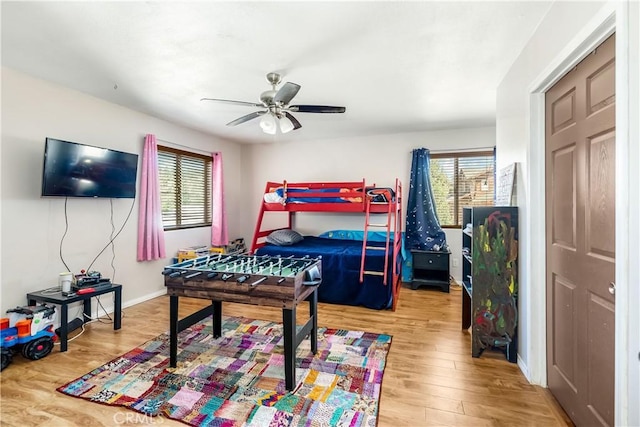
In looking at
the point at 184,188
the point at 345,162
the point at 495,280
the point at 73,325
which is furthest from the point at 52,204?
the point at 495,280

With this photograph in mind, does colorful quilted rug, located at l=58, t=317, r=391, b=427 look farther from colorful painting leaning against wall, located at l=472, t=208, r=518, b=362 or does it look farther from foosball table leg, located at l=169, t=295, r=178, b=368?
colorful painting leaning against wall, located at l=472, t=208, r=518, b=362

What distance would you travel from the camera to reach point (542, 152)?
197 centimetres

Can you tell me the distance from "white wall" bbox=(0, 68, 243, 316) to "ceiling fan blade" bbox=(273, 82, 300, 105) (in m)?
2.29

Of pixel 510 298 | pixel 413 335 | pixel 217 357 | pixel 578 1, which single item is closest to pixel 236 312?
pixel 217 357

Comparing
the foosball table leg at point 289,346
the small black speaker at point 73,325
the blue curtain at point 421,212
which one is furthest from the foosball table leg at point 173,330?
the blue curtain at point 421,212

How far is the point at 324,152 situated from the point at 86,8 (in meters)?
3.87

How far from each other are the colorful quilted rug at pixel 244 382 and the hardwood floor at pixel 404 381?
0.32 feet

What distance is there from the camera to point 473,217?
7.86 feet

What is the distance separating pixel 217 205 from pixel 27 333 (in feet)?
9.58

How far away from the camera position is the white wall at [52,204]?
8.45 feet

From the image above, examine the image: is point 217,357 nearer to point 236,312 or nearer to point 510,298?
point 236,312

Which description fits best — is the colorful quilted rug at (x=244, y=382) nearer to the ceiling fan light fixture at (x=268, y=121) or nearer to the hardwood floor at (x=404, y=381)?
the hardwood floor at (x=404, y=381)

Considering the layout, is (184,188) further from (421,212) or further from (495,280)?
(495,280)

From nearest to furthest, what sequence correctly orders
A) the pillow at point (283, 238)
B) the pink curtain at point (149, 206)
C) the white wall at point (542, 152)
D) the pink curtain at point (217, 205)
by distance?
the white wall at point (542, 152) < the pink curtain at point (149, 206) < the pillow at point (283, 238) < the pink curtain at point (217, 205)
